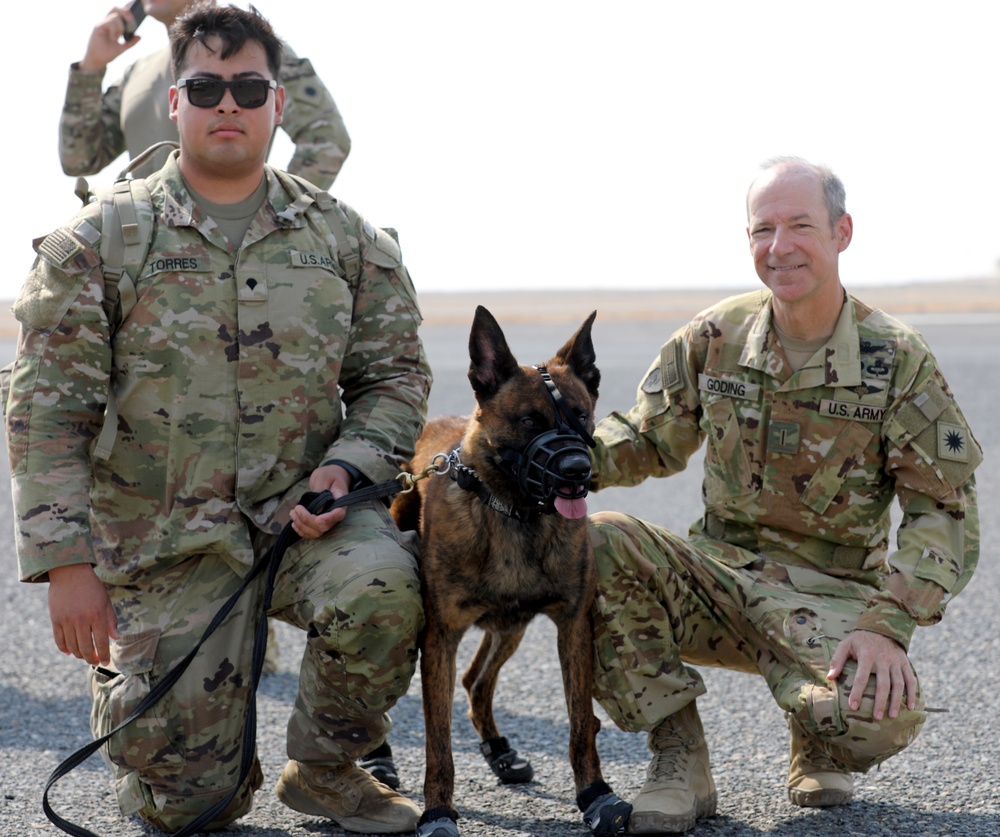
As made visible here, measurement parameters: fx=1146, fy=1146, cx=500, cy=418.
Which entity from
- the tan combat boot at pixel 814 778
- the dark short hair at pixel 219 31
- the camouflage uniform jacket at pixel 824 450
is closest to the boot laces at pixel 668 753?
the tan combat boot at pixel 814 778

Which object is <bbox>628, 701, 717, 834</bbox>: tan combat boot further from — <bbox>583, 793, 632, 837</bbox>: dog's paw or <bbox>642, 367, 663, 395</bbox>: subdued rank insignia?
<bbox>642, 367, 663, 395</bbox>: subdued rank insignia

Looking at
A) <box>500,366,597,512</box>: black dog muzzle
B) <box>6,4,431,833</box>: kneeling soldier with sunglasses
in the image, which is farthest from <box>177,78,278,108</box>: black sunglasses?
<box>500,366,597,512</box>: black dog muzzle

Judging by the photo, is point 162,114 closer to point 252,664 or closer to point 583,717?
point 252,664

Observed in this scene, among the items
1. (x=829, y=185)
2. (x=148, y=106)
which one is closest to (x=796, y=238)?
(x=829, y=185)

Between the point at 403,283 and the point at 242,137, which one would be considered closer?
the point at 242,137

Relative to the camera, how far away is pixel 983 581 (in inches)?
285

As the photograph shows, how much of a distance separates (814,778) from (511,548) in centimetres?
130

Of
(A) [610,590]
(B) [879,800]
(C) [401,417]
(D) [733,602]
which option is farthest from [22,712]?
(B) [879,800]

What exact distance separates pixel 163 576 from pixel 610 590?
1.51 metres

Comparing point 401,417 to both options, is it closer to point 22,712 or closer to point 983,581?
point 22,712

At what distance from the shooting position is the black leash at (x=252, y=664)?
139 inches

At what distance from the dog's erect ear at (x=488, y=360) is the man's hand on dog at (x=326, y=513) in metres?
0.54

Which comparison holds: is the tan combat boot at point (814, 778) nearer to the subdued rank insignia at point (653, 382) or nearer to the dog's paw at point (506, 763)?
the dog's paw at point (506, 763)

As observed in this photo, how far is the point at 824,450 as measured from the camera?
13.2ft
